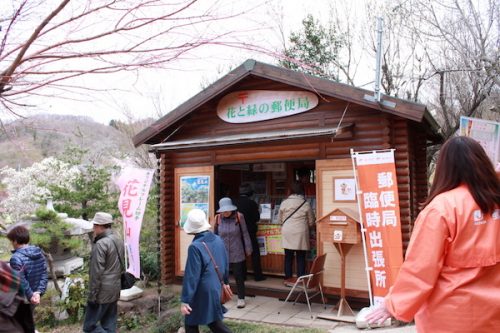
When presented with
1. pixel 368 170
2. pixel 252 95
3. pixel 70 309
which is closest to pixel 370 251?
pixel 368 170

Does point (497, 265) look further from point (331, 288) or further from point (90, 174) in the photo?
point (90, 174)

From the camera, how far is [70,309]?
8.48 m

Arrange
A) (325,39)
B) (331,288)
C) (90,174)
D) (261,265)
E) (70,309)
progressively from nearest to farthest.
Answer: (331,288), (70,309), (261,265), (90,174), (325,39)

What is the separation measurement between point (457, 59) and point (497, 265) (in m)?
11.3

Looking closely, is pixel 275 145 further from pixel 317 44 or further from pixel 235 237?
pixel 317 44

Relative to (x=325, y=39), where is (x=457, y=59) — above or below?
below

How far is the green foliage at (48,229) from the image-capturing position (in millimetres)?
9242

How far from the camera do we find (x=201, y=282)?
16.2ft

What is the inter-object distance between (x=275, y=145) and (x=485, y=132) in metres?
3.53

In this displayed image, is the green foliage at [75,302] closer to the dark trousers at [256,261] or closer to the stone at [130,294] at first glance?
the stone at [130,294]

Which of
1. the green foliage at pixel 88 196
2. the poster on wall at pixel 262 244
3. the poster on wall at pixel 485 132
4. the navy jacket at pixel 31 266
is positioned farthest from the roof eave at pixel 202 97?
the green foliage at pixel 88 196

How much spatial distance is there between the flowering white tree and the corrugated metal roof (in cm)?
724

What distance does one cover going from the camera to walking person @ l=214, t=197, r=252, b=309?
24.9ft

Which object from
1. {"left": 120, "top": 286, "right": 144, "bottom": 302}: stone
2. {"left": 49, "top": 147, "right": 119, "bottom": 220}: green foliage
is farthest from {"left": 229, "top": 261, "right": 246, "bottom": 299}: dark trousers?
{"left": 49, "top": 147, "right": 119, "bottom": 220}: green foliage
